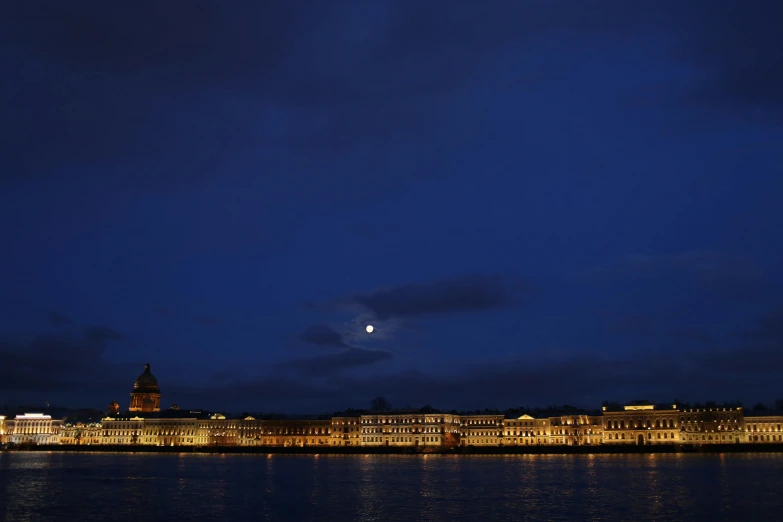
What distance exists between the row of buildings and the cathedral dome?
850 cm

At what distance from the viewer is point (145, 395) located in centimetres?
16700

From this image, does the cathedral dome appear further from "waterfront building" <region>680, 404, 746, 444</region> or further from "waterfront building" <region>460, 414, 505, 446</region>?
"waterfront building" <region>680, 404, 746, 444</region>

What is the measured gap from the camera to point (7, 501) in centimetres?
3534

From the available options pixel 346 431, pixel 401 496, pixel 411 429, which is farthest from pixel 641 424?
pixel 401 496

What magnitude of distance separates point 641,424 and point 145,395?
99.7 metres

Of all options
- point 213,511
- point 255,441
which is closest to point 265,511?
point 213,511

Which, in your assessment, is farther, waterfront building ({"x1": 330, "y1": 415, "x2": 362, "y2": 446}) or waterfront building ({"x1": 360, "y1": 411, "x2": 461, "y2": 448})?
waterfront building ({"x1": 330, "y1": 415, "x2": 362, "y2": 446})

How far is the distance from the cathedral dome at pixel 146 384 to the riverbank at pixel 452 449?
85.0 ft

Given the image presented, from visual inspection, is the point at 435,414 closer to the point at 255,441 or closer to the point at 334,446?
the point at 334,446

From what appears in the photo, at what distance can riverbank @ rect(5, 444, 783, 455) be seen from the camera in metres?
98.4

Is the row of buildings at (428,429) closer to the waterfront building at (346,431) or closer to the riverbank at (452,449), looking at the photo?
the waterfront building at (346,431)

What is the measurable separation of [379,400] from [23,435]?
2741 inches

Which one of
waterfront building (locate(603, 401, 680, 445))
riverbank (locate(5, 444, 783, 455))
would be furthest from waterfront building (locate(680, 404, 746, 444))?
riverbank (locate(5, 444, 783, 455))

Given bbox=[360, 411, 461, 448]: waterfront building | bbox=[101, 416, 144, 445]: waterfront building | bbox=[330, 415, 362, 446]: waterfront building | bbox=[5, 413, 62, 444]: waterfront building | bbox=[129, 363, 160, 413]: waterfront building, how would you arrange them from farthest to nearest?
bbox=[129, 363, 160, 413]: waterfront building < bbox=[5, 413, 62, 444]: waterfront building < bbox=[101, 416, 144, 445]: waterfront building < bbox=[330, 415, 362, 446]: waterfront building < bbox=[360, 411, 461, 448]: waterfront building
